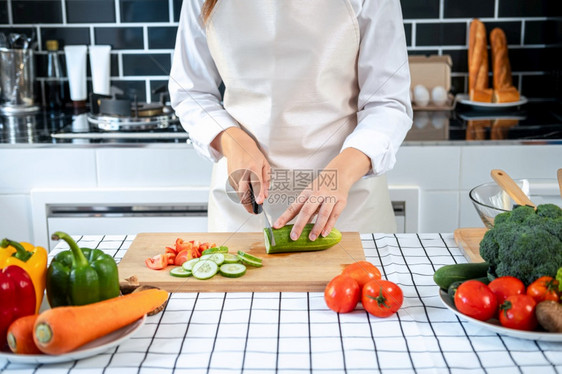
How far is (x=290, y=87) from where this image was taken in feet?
5.22

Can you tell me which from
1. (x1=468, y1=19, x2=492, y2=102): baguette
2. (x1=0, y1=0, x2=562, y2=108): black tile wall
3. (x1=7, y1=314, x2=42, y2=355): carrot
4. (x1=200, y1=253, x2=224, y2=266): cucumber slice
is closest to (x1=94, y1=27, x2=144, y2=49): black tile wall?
(x1=0, y1=0, x2=562, y2=108): black tile wall

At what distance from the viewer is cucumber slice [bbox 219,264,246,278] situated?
1272 mm

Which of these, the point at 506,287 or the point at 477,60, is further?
the point at 477,60

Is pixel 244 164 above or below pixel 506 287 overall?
above

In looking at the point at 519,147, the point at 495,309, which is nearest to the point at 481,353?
the point at 495,309

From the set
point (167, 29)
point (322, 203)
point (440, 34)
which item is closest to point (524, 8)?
point (440, 34)

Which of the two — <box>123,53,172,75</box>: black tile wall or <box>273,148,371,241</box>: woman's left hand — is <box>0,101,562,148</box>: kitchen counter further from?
<box>273,148,371,241</box>: woman's left hand

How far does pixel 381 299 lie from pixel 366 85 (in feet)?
2.06

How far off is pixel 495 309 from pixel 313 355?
0.95 feet

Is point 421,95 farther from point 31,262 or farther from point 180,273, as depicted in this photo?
point 31,262

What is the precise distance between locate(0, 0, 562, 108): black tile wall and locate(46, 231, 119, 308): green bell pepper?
1.68m

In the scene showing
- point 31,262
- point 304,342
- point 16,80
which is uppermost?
point 16,80

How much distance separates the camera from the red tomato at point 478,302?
3.44 ft

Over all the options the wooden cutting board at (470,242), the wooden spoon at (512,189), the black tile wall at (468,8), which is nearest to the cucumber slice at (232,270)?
the wooden cutting board at (470,242)
